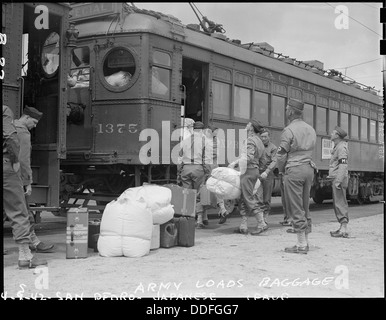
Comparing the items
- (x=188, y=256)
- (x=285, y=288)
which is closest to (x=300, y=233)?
(x=188, y=256)

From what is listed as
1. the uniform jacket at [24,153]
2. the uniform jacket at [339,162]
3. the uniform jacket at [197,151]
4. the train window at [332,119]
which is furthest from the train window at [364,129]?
the uniform jacket at [24,153]

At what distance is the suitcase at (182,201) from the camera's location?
23.6 ft

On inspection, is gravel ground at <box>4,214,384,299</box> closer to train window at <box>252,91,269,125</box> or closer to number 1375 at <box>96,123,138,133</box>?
number 1375 at <box>96,123,138,133</box>

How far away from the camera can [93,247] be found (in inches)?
256

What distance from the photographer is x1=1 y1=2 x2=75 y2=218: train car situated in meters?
6.77

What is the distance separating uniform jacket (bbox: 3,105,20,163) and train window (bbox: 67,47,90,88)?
399 cm

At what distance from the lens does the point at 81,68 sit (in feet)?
30.4

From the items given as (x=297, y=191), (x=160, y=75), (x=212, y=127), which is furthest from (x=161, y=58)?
(x=297, y=191)

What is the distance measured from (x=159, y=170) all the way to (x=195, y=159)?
89 centimetres

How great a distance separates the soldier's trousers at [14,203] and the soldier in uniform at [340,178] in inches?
197

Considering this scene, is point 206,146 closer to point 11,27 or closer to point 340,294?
point 11,27

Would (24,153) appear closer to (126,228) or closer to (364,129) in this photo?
(126,228)

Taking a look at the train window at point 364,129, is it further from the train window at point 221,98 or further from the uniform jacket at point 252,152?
the uniform jacket at point 252,152
